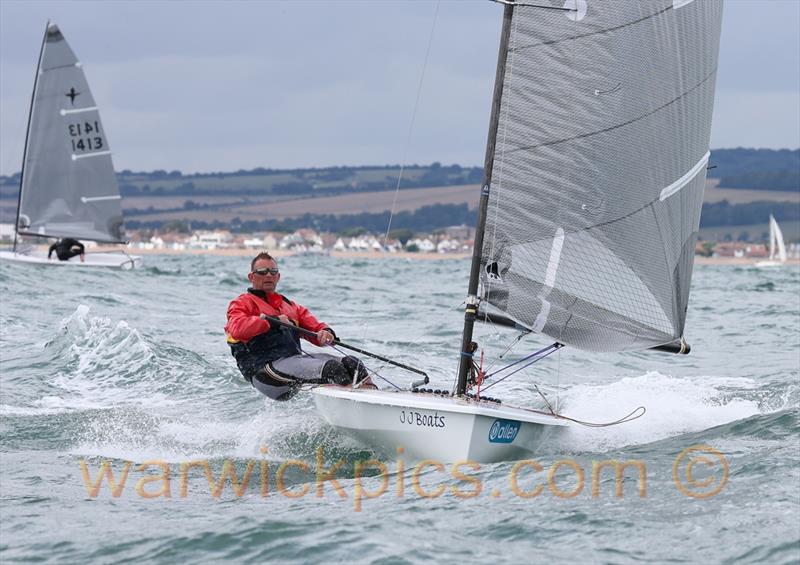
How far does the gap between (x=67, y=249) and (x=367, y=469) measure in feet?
82.6

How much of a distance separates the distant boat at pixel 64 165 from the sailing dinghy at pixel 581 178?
23.2 meters

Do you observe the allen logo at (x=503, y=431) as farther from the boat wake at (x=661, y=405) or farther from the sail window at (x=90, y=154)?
the sail window at (x=90, y=154)

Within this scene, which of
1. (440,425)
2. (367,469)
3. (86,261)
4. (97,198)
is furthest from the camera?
(86,261)

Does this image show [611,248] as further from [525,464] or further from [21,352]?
[21,352]

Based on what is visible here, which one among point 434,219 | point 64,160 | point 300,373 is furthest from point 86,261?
point 434,219

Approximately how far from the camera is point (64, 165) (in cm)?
3106

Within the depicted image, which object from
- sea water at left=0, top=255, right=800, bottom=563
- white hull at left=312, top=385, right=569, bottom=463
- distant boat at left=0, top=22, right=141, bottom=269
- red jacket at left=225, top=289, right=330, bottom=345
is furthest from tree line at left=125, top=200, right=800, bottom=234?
white hull at left=312, top=385, right=569, bottom=463

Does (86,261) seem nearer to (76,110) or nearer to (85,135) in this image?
(85,135)

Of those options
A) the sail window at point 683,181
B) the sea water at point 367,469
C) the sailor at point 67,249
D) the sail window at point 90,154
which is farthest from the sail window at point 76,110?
the sail window at point 683,181

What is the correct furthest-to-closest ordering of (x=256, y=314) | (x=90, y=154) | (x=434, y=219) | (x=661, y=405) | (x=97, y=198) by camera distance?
1. (x=434, y=219)
2. (x=97, y=198)
3. (x=90, y=154)
4. (x=661, y=405)
5. (x=256, y=314)

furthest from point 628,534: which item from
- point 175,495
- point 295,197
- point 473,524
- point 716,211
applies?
point 295,197

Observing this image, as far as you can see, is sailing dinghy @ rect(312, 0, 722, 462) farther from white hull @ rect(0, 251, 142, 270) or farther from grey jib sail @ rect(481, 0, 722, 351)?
white hull @ rect(0, 251, 142, 270)

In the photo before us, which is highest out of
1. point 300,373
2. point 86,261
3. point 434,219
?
point 434,219

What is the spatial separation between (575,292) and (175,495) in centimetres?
302
